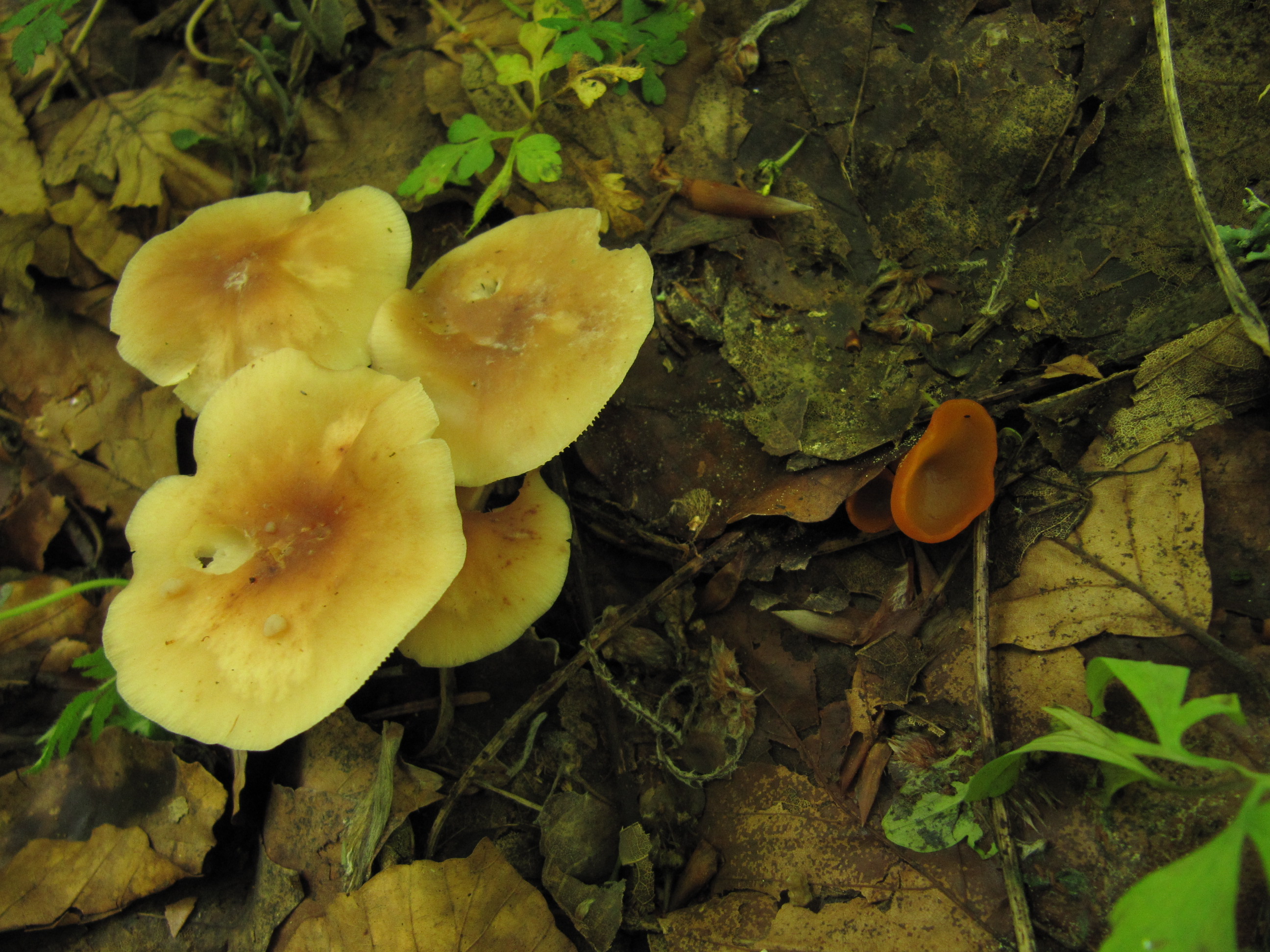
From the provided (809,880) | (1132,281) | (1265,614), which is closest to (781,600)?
(809,880)

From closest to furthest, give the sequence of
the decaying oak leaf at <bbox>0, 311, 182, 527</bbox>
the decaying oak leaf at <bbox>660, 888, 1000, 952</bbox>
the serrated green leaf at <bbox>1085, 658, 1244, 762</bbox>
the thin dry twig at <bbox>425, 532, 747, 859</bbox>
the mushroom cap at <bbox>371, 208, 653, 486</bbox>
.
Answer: the serrated green leaf at <bbox>1085, 658, 1244, 762</bbox> < the decaying oak leaf at <bbox>660, 888, 1000, 952</bbox> < the mushroom cap at <bbox>371, 208, 653, 486</bbox> < the thin dry twig at <bbox>425, 532, 747, 859</bbox> < the decaying oak leaf at <bbox>0, 311, 182, 527</bbox>

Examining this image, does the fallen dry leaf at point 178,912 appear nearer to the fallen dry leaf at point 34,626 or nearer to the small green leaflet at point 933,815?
the fallen dry leaf at point 34,626

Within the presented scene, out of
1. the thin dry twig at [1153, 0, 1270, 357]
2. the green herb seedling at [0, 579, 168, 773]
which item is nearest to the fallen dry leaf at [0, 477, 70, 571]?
the green herb seedling at [0, 579, 168, 773]

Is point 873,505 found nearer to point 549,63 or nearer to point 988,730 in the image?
point 988,730

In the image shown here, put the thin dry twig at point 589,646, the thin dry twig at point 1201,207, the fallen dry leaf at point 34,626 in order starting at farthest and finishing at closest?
the fallen dry leaf at point 34,626
the thin dry twig at point 589,646
the thin dry twig at point 1201,207

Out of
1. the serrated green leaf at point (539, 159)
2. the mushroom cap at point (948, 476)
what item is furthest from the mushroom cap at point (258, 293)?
the mushroom cap at point (948, 476)

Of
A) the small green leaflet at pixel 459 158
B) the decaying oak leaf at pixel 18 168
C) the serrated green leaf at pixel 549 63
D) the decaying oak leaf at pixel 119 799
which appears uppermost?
the serrated green leaf at pixel 549 63

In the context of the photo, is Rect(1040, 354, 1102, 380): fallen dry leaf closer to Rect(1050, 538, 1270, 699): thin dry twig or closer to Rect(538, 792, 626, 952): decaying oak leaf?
Rect(1050, 538, 1270, 699): thin dry twig
